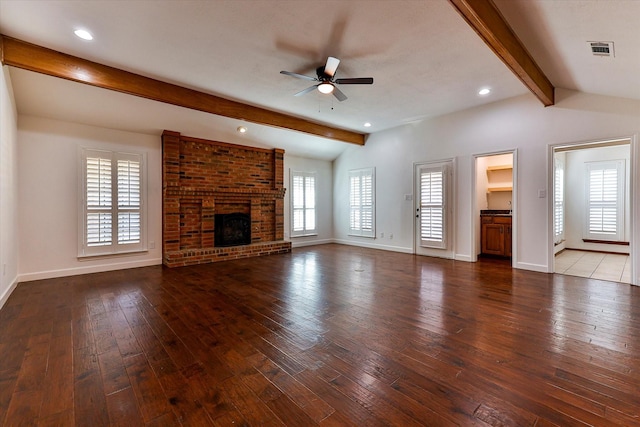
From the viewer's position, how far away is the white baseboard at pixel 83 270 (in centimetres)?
430

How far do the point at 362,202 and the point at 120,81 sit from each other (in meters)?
5.56

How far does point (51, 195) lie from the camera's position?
445 cm

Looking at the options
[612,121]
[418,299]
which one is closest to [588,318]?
[418,299]

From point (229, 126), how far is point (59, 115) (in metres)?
2.62

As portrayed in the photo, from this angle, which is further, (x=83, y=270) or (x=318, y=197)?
(x=318, y=197)

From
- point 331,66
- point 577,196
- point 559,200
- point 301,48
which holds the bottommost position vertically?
point 559,200

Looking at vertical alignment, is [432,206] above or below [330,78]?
below

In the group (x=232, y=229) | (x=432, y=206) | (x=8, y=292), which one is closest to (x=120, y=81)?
(x=8, y=292)

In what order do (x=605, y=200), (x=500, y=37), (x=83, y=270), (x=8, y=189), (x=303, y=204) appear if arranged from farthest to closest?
1. (x=303, y=204)
2. (x=605, y=200)
3. (x=83, y=270)
4. (x=8, y=189)
5. (x=500, y=37)

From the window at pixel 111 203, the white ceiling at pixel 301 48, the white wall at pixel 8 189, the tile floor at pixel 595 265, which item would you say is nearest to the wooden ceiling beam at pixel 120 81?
the white ceiling at pixel 301 48

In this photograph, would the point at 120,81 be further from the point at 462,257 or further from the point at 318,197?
the point at 462,257

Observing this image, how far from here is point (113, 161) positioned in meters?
5.00

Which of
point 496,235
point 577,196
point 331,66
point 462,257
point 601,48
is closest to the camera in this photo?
point 601,48

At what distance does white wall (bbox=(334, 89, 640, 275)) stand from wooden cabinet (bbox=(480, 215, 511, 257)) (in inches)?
30.7
